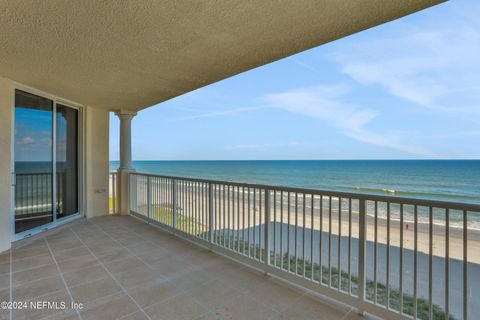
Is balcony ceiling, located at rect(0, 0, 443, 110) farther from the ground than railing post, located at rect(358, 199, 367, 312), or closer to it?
farther from the ground

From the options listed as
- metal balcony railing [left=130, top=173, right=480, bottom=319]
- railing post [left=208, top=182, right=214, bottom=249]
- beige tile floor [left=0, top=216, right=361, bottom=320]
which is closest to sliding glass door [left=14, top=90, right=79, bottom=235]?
beige tile floor [left=0, top=216, right=361, bottom=320]

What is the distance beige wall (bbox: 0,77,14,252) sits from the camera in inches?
114

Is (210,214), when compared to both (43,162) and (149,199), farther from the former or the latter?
(43,162)

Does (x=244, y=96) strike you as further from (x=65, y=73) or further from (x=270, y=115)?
(x=65, y=73)

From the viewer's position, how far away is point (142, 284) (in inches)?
84.3

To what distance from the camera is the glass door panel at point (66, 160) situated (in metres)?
4.00

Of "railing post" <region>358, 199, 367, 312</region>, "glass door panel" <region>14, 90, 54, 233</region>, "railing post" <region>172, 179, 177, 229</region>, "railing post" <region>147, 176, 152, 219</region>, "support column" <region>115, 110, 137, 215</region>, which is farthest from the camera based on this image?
"support column" <region>115, 110, 137, 215</region>

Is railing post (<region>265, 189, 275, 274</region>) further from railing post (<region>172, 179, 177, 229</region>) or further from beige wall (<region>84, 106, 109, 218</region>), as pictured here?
beige wall (<region>84, 106, 109, 218</region>)

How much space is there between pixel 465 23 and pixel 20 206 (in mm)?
17010

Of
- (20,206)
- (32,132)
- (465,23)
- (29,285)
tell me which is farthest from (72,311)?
(465,23)

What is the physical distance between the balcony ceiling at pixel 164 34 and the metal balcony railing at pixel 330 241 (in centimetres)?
129

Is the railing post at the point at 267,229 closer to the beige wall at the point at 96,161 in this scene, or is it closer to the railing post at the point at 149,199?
the railing post at the point at 149,199

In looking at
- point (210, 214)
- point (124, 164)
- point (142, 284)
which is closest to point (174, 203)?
point (210, 214)

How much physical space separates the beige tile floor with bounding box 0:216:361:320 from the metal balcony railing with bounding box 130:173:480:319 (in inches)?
6.9
